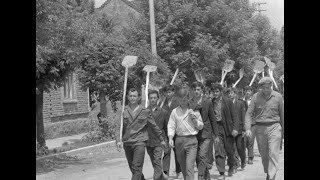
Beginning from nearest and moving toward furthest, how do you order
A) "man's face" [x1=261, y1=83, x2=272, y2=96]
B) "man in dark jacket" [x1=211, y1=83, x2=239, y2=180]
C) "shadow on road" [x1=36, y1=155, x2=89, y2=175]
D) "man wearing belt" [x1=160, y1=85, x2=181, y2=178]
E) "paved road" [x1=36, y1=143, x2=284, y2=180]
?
1. "man's face" [x1=261, y1=83, x2=272, y2=96]
2. "man wearing belt" [x1=160, y1=85, x2=181, y2=178]
3. "man in dark jacket" [x1=211, y1=83, x2=239, y2=180]
4. "paved road" [x1=36, y1=143, x2=284, y2=180]
5. "shadow on road" [x1=36, y1=155, x2=89, y2=175]

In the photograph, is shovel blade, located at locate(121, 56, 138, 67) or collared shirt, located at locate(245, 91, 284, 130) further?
shovel blade, located at locate(121, 56, 138, 67)

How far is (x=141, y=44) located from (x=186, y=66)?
2422mm

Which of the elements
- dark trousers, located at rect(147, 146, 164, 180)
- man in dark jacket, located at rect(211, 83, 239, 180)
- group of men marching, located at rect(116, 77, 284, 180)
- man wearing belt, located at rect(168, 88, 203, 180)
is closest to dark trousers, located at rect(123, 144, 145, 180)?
group of men marching, located at rect(116, 77, 284, 180)

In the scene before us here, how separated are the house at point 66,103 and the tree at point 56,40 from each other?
7.54m

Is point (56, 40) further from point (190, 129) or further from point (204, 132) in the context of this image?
point (190, 129)

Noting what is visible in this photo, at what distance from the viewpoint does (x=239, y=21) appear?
81.6 ft

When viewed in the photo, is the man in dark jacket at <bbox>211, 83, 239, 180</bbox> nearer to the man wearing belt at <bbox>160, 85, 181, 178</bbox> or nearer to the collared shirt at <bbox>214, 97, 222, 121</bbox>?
the collared shirt at <bbox>214, 97, 222, 121</bbox>

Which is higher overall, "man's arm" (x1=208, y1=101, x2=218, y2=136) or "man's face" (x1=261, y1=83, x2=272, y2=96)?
"man's face" (x1=261, y1=83, x2=272, y2=96)

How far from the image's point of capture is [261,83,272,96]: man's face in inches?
347

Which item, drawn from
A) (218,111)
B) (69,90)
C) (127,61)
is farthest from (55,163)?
(69,90)

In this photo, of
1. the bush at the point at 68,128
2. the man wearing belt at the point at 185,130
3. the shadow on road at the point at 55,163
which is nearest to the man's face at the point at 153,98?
the man wearing belt at the point at 185,130

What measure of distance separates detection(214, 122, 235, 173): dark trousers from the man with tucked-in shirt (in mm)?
2459
